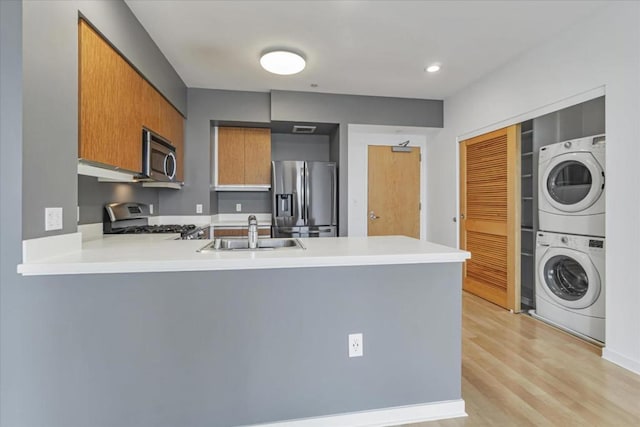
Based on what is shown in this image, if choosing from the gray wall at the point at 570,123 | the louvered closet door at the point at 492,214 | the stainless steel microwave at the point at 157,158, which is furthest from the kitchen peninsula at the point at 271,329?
the gray wall at the point at 570,123

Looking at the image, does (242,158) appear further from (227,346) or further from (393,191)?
→ (227,346)

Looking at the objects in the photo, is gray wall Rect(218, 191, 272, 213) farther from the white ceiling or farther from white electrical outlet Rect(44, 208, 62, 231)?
white electrical outlet Rect(44, 208, 62, 231)

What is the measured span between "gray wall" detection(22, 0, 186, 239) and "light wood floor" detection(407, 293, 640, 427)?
6.69ft

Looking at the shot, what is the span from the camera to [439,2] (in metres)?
2.25

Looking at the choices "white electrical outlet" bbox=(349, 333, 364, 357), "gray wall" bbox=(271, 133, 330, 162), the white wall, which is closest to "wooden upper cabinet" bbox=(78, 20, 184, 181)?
"white electrical outlet" bbox=(349, 333, 364, 357)

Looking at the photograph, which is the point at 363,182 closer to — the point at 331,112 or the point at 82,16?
the point at 331,112

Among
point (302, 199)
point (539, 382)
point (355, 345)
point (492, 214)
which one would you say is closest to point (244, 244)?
point (355, 345)

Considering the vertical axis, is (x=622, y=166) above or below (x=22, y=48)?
below

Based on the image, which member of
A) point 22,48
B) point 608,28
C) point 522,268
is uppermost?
point 608,28

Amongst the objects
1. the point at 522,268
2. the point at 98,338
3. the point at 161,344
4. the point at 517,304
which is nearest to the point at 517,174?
the point at 522,268

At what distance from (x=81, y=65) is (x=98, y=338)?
1422mm

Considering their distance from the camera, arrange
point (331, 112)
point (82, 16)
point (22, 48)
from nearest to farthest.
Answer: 1. point (22, 48)
2. point (82, 16)
3. point (331, 112)

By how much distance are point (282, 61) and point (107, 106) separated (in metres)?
1.48

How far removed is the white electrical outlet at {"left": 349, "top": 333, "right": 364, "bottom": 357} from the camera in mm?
1609
